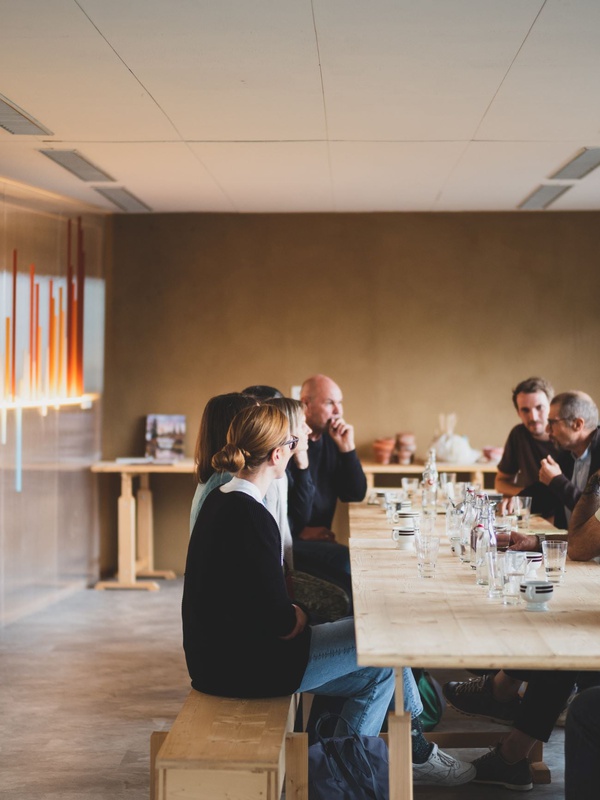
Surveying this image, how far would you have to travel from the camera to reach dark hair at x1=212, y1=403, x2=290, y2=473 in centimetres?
292

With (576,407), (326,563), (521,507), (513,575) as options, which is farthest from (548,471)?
(513,575)

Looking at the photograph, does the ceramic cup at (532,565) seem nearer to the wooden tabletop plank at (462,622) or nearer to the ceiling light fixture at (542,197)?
the wooden tabletop plank at (462,622)

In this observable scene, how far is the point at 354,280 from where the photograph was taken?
7305 millimetres

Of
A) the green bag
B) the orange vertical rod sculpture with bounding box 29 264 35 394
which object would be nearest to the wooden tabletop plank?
the green bag

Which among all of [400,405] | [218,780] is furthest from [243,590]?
[400,405]

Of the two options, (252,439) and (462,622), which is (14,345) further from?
(462,622)

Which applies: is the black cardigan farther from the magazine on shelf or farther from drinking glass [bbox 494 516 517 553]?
the magazine on shelf

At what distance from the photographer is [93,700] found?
4.37m

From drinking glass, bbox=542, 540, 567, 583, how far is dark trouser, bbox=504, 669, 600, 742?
17.1 inches

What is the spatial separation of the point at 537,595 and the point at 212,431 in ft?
4.30

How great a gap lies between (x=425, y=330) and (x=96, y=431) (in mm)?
2730

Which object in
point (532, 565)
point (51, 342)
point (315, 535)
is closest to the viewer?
point (532, 565)

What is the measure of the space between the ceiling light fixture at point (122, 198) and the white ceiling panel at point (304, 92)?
A: 0.40ft

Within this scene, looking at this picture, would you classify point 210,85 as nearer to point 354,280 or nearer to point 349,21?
point 349,21
